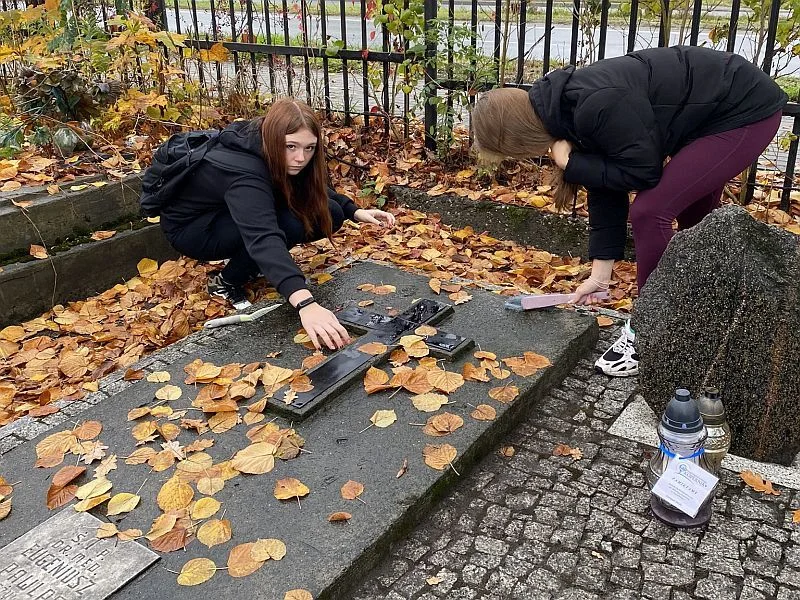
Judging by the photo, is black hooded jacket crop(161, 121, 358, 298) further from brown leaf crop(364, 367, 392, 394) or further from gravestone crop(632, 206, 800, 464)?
gravestone crop(632, 206, 800, 464)

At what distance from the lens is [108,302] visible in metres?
4.00

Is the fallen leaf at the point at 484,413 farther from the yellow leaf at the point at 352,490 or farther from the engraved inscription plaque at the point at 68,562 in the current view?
the engraved inscription plaque at the point at 68,562

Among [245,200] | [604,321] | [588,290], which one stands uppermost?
[245,200]

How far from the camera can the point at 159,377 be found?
2.73 meters

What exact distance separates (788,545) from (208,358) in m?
2.03

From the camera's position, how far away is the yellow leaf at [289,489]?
209cm

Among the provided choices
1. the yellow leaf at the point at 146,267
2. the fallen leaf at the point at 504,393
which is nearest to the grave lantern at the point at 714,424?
the fallen leaf at the point at 504,393

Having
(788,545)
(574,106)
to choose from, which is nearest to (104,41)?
(574,106)

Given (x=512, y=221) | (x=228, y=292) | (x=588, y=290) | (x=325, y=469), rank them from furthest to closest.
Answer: (x=512, y=221), (x=228, y=292), (x=588, y=290), (x=325, y=469)

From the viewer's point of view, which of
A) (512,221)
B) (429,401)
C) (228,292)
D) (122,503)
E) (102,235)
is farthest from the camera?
(512,221)

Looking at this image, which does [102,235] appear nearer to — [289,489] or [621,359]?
[289,489]

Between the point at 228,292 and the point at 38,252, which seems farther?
the point at 38,252

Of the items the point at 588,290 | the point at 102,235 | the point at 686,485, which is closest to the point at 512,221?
the point at 588,290

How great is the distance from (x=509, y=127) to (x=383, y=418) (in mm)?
1199
